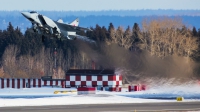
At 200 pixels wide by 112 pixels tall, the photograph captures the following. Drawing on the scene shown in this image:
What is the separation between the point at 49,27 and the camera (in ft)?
164

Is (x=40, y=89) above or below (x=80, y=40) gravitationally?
below

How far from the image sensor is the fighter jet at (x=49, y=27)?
1923 inches

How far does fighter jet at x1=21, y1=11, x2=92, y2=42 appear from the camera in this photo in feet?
160

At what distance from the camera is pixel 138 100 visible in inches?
1870

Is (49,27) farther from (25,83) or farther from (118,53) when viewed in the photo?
(25,83)

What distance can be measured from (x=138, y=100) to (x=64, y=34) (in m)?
8.12

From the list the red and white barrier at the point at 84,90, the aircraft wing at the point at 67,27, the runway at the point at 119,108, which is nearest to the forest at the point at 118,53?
the red and white barrier at the point at 84,90

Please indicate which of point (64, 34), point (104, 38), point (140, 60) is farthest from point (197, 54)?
point (104, 38)

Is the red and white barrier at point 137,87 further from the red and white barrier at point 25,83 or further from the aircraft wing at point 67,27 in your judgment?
the red and white barrier at point 25,83

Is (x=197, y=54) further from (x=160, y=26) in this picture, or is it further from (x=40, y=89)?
(x=160, y=26)

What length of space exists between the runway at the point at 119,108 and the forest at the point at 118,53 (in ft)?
25.2

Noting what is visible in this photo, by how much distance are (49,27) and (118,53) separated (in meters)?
7.77

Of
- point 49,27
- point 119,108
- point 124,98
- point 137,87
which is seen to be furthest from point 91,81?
point 119,108

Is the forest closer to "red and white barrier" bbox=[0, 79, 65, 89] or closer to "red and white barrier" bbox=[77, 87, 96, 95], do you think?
"red and white barrier" bbox=[77, 87, 96, 95]
